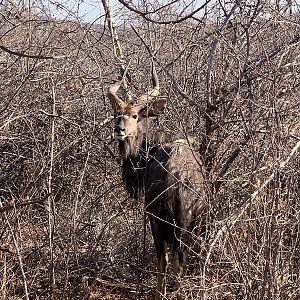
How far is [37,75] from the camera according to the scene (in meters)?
6.74

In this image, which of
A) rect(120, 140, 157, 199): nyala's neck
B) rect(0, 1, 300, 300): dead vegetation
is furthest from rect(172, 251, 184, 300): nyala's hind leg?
rect(120, 140, 157, 199): nyala's neck

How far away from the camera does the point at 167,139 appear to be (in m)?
6.74

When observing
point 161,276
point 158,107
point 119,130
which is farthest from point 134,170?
point 161,276

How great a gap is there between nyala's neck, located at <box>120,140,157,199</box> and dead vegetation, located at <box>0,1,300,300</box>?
212 millimetres

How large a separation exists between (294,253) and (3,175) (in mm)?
3979

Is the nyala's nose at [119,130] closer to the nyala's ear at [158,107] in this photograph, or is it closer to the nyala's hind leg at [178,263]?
the nyala's ear at [158,107]

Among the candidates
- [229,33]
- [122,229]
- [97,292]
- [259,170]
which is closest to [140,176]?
[122,229]

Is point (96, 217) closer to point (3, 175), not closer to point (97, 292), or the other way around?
point (97, 292)

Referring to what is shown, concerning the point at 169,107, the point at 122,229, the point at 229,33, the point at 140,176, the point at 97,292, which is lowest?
the point at 97,292

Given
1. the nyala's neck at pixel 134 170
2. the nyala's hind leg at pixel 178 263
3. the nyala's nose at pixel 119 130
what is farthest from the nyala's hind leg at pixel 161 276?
the nyala's nose at pixel 119 130

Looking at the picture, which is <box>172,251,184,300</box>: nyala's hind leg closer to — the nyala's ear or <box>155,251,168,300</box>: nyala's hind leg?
<box>155,251,168,300</box>: nyala's hind leg

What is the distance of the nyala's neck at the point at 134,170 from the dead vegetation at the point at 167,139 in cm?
21

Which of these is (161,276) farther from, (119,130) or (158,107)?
(158,107)

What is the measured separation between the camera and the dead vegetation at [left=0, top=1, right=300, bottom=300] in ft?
13.7
